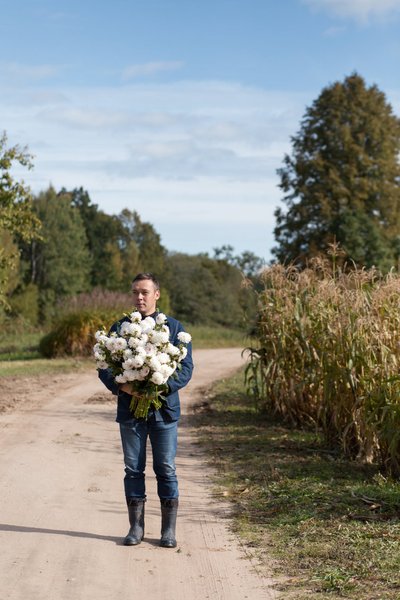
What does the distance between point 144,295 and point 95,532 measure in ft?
6.22

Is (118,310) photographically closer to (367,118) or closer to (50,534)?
(50,534)

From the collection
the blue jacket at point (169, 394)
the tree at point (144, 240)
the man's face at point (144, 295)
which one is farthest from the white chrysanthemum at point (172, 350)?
the tree at point (144, 240)

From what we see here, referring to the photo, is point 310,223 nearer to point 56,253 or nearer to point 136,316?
point 56,253

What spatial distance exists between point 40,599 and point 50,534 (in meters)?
1.51

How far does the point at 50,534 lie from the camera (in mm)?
6684

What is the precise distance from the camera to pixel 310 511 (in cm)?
745

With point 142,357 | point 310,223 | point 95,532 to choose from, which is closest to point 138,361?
point 142,357

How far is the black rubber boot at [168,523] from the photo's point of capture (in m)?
6.41

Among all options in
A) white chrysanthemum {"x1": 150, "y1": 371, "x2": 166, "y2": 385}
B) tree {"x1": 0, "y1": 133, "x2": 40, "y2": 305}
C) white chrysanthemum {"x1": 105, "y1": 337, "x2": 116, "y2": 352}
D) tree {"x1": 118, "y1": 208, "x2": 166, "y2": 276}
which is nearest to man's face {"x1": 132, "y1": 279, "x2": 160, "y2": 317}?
white chrysanthemum {"x1": 105, "y1": 337, "x2": 116, "y2": 352}

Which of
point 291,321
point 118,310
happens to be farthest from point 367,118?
point 291,321

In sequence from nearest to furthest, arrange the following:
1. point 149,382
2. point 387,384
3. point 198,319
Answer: point 149,382
point 387,384
point 198,319

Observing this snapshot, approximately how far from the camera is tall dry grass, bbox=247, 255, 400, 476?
9.05 metres

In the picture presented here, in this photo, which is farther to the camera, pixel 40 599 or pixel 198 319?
pixel 198 319

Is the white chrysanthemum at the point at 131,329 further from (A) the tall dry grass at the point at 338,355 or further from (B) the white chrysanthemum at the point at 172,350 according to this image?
(A) the tall dry grass at the point at 338,355
